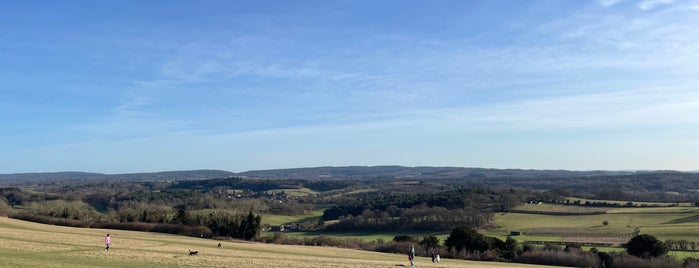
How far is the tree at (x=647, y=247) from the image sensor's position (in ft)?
220

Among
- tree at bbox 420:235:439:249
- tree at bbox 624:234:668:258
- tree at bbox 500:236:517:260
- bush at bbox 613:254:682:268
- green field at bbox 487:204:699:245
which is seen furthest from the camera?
green field at bbox 487:204:699:245

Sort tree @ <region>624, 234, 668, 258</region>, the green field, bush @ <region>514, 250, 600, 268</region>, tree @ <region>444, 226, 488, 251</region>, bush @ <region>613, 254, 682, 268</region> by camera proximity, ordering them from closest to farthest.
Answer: bush @ <region>613, 254, 682, 268</region> < bush @ <region>514, 250, 600, 268</region> < tree @ <region>624, 234, 668, 258</region> < tree @ <region>444, 226, 488, 251</region> < the green field

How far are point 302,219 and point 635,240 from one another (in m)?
86.4

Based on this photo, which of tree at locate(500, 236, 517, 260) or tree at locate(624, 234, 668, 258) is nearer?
tree at locate(624, 234, 668, 258)

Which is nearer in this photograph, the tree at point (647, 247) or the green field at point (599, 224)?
the tree at point (647, 247)

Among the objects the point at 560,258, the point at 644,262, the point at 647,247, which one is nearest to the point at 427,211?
the point at 560,258

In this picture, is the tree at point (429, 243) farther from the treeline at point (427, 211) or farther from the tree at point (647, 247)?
the treeline at point (427, 211)

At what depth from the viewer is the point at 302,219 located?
14000 centimetres

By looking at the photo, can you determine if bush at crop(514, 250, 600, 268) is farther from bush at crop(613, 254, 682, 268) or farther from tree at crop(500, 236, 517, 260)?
bush at crop(613, 254, 682, 268)

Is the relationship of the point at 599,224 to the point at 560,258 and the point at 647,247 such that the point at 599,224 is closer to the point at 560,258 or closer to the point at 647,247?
the point at 647,247

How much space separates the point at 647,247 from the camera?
6738 cm

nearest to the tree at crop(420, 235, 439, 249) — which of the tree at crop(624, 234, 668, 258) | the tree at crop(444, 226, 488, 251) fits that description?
the tree at crop(444, 226, 488, 251)

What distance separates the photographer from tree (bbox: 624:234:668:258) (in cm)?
6694

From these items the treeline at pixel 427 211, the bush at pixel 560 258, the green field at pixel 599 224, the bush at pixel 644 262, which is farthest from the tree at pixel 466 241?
the treeline at pixel 427 211
